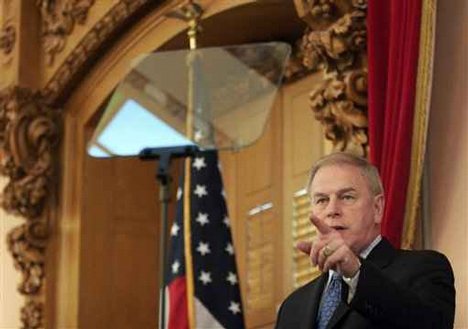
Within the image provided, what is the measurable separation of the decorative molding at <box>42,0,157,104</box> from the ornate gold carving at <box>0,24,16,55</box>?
1.17ft

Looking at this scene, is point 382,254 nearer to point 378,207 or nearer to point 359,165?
point 378,207

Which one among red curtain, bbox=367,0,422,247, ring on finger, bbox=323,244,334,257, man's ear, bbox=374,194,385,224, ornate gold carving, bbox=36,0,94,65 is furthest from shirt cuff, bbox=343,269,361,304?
ornate gold carving, bbox=36,0,94,65

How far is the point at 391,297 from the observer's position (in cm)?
341

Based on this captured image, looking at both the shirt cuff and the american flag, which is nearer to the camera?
the shirt cuff

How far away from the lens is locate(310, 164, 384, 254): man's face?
372cm

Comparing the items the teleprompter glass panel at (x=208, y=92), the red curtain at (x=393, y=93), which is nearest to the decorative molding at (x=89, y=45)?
the teleprompter glass panel at (x=208, y=92)

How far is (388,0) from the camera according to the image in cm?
544

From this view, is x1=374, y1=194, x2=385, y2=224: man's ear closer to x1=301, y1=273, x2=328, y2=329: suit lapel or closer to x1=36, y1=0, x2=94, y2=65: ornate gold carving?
x1=301, y1=273, x2=328, y2=329: suit lapel

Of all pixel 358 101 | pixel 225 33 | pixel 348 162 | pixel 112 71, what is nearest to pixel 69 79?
pixel 112 71

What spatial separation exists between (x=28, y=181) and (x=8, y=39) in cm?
86

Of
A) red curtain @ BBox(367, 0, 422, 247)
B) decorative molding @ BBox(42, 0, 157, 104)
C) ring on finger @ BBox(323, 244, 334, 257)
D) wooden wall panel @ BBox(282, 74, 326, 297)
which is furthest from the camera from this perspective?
decorative molding @ BBox(42, 0, 157, 104)

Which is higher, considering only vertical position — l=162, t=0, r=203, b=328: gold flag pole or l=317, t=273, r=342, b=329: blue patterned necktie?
l=162, t=0, r=203, b=328: gold flag pole

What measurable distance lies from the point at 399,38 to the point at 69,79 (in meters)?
2.81

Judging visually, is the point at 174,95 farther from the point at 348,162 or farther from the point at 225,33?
the point at 348,162
